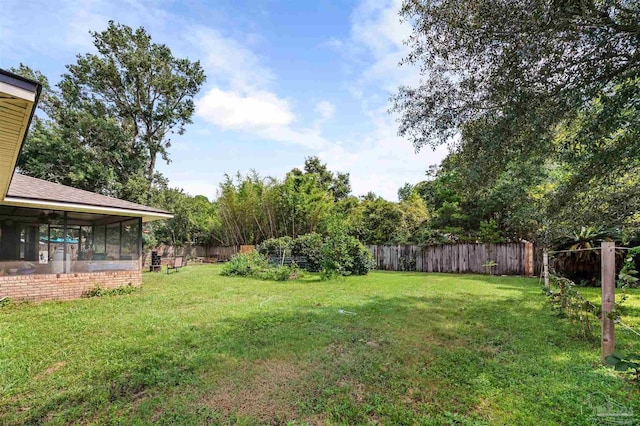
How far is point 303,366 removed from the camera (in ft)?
10.6

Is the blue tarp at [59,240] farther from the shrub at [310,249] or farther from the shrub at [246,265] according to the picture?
the shrub at [310,249]

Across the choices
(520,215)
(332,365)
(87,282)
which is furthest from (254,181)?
(332,365)

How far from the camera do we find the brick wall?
6.97m

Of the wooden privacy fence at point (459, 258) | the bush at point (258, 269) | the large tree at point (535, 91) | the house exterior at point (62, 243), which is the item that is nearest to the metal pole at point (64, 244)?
the house exterior at point (62, 243)

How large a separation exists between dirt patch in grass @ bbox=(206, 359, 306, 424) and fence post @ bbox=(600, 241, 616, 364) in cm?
318

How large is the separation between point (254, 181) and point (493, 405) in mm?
17227

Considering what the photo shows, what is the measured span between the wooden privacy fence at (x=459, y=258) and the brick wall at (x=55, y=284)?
423 inches

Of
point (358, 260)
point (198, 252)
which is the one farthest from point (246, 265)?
point (198, 252)

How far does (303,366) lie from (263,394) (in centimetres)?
65

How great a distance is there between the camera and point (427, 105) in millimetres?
5461

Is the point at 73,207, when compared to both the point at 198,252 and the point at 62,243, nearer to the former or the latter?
the point at 62,243

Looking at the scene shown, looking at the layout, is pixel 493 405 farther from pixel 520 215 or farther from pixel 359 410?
pixel 520 215

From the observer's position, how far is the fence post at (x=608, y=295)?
3180mm

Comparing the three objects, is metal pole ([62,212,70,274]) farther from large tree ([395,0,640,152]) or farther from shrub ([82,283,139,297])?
large tree ([395,0,640,152])
